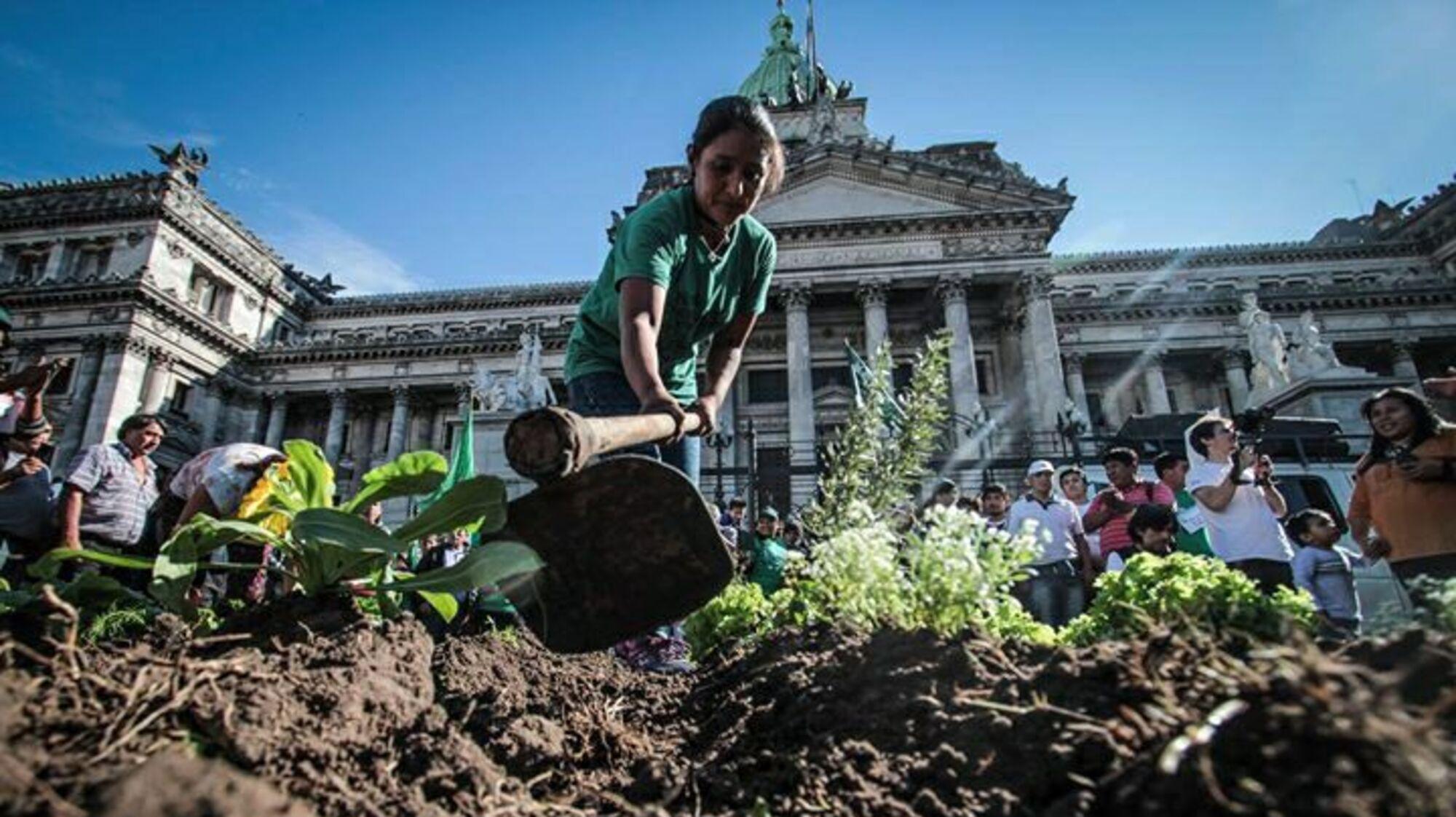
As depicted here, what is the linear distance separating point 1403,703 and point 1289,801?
12.8 inches

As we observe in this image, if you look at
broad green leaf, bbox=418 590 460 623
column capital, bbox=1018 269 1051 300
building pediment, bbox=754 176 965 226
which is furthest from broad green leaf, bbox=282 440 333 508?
column capital, bbox=1018 269 1051 300

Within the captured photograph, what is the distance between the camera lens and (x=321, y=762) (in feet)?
3.62

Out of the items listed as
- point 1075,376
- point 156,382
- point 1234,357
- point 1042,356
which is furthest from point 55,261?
point 1234,357

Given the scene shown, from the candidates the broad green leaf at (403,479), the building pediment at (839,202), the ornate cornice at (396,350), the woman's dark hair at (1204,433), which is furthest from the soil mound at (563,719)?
the ornate cornice at (396,350)

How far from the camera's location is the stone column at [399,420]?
32.3 m

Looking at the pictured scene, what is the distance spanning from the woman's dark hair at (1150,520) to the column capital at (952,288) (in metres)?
20.8

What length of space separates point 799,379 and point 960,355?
18.9ft

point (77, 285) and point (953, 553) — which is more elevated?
point (77, 285)

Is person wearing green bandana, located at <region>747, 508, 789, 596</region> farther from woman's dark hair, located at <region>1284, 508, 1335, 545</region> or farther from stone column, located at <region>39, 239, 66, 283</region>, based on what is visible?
stone column, located at <region>39, 239, 66, 283</region>

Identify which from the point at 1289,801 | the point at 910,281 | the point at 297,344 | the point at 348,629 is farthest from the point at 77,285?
the point at 1289,801

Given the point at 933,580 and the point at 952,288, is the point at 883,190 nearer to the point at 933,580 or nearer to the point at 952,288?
the point at 952,288

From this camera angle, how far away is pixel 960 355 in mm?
22875

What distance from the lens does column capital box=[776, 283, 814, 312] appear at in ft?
81.9

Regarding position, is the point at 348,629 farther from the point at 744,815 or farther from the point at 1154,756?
the point at 1154,756
